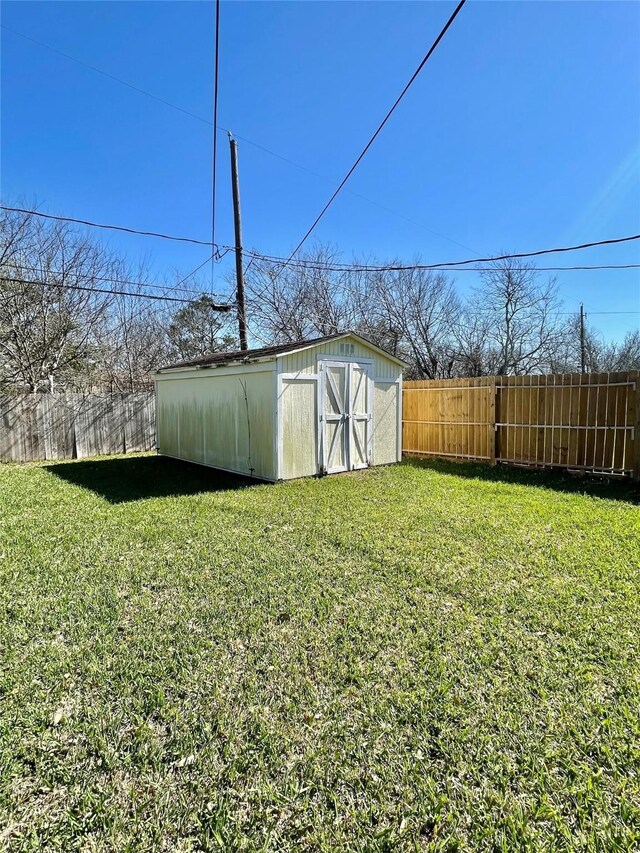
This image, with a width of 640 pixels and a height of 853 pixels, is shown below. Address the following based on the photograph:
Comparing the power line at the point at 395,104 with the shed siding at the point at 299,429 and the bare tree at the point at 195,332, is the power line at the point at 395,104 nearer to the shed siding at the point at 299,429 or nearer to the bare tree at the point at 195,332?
the shed siding at the point at 299,429

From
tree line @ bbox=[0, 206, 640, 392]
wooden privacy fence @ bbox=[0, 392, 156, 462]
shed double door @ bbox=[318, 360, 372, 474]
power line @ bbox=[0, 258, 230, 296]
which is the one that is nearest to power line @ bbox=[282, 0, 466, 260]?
shed double door @ bbox=[318, 360, 372, 474]

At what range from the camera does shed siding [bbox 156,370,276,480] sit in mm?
7258

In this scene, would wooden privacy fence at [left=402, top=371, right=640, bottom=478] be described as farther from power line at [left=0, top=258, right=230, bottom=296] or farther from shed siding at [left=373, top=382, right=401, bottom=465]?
power line at [left=0, top=258, right=230, bottom=296]

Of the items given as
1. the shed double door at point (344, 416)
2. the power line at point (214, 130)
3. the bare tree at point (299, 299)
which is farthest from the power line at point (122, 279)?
the shed double door at point (344, 416)

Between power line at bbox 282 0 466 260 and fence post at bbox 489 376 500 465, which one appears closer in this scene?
power line at bbox 282 0 466 260

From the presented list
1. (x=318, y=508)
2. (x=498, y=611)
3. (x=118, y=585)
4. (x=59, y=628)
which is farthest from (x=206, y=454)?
(x=498, y=611)

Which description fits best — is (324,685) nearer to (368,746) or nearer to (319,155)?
(368,746)

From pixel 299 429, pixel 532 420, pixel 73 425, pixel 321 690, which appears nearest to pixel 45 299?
pixel 73 425

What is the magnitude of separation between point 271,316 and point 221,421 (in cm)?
1025

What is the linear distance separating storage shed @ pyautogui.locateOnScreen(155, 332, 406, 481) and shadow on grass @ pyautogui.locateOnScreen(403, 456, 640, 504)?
4.54ft

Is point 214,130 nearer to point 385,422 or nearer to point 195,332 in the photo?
point 385,422

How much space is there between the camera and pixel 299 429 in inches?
288

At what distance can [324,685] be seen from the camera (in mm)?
2168

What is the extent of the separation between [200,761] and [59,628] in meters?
Result: 1.58
